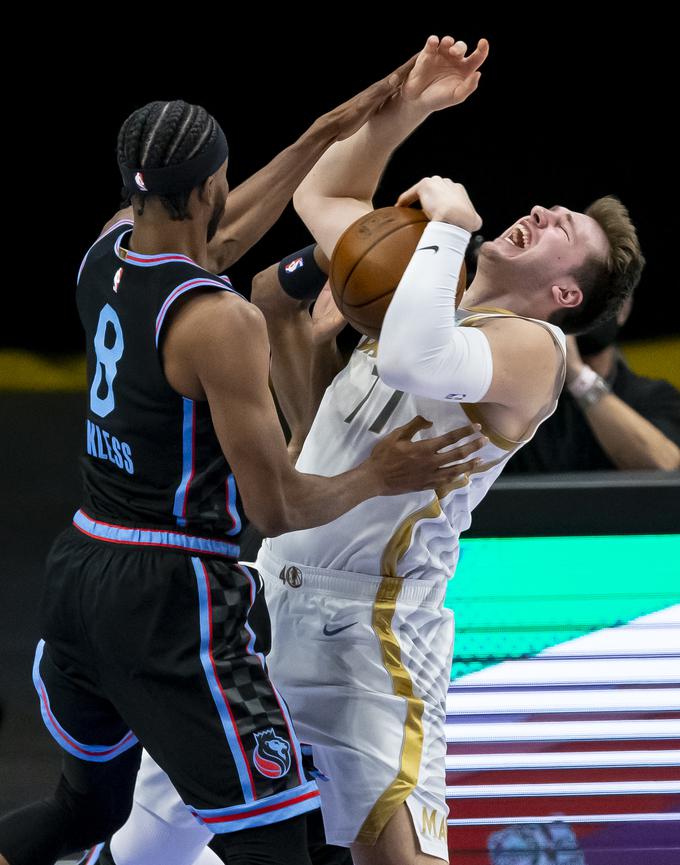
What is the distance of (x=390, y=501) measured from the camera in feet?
8.09

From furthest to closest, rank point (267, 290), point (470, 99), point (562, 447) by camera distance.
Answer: point (470, 99) → point (562, 447) → point (267, 290)

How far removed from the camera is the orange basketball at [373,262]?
7.66 ft

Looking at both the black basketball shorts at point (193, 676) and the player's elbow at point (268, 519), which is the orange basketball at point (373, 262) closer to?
the player's elbow at point (268, 519)

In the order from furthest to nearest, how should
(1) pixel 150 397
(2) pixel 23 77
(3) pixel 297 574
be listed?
(2) pixel 23 77 < (3) pixel 297 574 < (1) pixel 150 397

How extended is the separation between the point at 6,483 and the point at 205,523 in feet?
25.3

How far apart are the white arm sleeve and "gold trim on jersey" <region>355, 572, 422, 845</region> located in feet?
1.08

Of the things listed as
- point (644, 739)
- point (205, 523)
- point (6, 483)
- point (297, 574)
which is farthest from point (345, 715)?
point (6, 483)

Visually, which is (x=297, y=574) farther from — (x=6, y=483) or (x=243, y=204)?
→ (x=6, y=483)

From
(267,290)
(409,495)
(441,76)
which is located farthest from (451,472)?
(441,76)

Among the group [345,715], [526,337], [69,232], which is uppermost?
[526,337]

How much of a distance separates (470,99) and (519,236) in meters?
6.50

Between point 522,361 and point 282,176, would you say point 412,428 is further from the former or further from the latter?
point 282,176

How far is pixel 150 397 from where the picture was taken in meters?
2.16

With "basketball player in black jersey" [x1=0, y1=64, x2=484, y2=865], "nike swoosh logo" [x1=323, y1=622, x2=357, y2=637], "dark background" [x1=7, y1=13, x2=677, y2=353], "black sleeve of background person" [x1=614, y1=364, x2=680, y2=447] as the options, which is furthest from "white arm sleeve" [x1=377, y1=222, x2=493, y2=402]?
"dark background" [x1=7, y1=13, x2=677, y2=353]
